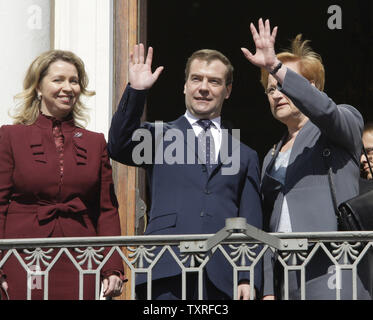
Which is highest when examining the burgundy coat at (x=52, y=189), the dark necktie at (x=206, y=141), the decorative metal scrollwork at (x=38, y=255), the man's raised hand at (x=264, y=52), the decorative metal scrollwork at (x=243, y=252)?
the man's raised hand at (x=264, y=52)

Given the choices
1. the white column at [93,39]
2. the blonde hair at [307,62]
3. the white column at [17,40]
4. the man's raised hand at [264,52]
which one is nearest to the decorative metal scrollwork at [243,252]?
the man's raised hand at [264,52]

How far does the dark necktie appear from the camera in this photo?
6414 millimetres

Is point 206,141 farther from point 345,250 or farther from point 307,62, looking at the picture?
point 345,250

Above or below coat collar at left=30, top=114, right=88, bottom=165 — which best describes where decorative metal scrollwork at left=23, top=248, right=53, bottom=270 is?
below

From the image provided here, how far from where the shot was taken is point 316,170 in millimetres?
6230

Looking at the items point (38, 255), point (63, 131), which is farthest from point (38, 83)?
point (38, 255)

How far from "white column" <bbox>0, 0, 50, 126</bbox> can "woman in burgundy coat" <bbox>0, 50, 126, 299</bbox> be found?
3.55 ft

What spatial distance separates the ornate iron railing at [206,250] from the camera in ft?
18.6

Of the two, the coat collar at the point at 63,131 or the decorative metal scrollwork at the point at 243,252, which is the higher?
the coat collar at the point at 63,131

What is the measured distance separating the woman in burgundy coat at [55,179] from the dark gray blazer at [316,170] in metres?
0.83

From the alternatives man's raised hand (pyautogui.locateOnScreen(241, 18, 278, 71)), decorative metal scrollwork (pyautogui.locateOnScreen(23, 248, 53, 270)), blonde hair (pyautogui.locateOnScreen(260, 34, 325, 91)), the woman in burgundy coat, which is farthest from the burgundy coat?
blonde hair (pyautogui.locateOnScreen(260, 34, 325, 91))

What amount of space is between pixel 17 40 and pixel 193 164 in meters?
1.88

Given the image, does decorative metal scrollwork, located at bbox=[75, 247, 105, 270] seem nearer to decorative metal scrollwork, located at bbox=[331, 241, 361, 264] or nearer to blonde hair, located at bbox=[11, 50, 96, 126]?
blonde hair, located at bbox=[11, 50, 96, 126]

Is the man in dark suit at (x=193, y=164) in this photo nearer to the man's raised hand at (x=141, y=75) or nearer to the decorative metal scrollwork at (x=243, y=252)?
the man's raised hand at (x=141, y=75)
